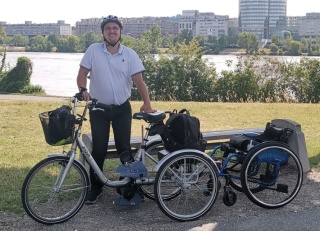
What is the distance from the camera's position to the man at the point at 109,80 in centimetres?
475

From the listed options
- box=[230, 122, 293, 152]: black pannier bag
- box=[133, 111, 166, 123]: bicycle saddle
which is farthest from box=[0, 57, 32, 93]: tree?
box=[133, 111, 166, 123]: bicycle saddle

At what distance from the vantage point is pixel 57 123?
434 cm

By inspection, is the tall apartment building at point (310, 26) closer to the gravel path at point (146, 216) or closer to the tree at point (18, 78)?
the tree at point (18, 78)

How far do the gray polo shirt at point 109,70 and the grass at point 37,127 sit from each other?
1.41 meters

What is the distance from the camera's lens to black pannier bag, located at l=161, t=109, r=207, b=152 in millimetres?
4699

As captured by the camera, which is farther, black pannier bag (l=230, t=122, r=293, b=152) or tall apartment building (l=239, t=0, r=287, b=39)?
tall apartment building (l=239, t=0, r=287, b=39)

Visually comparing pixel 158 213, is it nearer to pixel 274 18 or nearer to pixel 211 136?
pixel 211 136

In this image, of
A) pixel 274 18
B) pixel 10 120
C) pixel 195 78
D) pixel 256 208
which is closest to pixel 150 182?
pixel 256 208

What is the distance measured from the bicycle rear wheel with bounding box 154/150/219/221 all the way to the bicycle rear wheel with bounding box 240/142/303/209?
14.6 inches

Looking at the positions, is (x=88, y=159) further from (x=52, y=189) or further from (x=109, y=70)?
(x=109, y=70)

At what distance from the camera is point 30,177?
173 inches

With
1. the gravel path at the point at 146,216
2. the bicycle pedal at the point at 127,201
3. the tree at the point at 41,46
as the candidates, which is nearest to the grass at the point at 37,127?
the gravel path at the point at 146,216

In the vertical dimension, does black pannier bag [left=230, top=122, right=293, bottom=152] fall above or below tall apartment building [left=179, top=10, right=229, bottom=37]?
below

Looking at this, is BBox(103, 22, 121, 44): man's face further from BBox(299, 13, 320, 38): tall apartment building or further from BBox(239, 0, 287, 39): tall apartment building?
BBox(239, 0, 287, 39): tall apartment building
